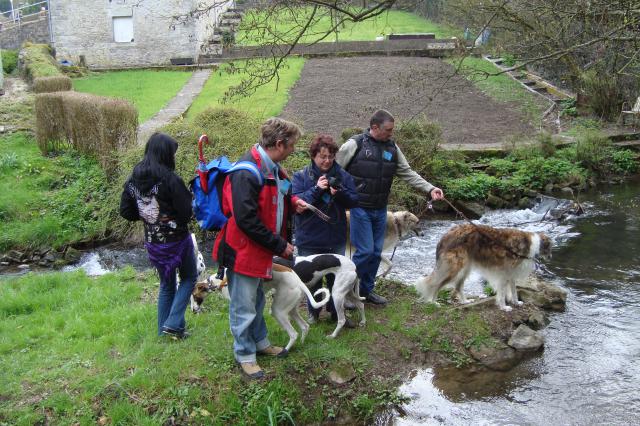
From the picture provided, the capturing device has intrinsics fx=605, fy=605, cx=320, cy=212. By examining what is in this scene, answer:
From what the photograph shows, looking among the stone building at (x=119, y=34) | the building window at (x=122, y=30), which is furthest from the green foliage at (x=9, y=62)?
the building window at (x=122, y=30)

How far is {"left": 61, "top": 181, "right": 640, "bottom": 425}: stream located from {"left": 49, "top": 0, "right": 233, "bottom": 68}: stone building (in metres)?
23.3

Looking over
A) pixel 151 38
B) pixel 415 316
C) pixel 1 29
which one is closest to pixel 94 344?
pixel 415 316

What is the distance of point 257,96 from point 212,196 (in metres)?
18.3

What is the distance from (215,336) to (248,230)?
6.23ft

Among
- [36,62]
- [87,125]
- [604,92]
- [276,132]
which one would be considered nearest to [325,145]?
[276,132]

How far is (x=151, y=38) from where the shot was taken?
32.7 metres

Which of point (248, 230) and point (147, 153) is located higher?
point (147, 153)

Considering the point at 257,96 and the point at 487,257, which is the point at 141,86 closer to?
the point at 257,96

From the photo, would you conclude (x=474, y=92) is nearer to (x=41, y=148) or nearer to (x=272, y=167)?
(x=41, y=148)

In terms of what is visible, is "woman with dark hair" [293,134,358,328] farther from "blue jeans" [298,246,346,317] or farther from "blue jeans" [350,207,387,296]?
"blue jeans" [350,207,387,296]

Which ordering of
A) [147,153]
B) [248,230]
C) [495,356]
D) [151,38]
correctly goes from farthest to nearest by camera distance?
[151,38] → [495,356] → [147,153] → [248,230]

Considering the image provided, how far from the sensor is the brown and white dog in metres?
7.70

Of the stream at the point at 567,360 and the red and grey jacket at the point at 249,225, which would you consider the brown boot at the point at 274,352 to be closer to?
the red and grey jacket at the point at 249,225

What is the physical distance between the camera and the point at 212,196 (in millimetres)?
5293
